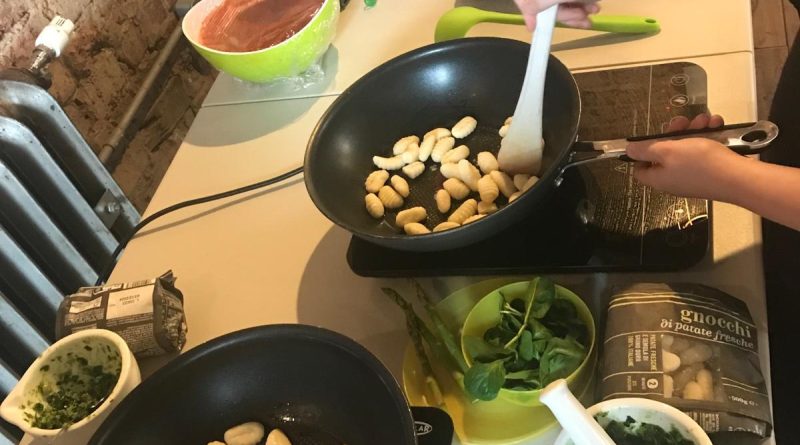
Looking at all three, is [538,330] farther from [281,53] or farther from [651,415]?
[281,53]

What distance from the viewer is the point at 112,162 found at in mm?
1363

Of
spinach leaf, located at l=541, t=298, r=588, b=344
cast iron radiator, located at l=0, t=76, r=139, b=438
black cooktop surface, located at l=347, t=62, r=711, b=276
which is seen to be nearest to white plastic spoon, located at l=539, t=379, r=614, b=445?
spinach leaf, located at l=541, t=298, r=588, b=344

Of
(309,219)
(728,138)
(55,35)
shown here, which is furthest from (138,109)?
(728,138)

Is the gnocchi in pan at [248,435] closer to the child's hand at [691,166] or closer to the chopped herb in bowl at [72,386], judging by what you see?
the chopped herb in bowl at [72,386]

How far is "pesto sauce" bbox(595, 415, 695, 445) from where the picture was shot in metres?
0.52

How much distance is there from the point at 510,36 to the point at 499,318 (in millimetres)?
489

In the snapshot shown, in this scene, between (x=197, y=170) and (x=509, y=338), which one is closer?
(x=509, y=338)

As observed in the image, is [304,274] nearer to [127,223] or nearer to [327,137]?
[327,137]

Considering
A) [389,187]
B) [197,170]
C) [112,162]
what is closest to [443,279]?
[389,187]

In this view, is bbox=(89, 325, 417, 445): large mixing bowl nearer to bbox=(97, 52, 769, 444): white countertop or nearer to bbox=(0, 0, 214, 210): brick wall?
bbox=(97, 52, 769, 444): white countertop

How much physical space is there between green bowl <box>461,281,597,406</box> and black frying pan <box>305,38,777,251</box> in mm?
124

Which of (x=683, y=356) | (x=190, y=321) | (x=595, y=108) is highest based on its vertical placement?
(x=190, y=321)

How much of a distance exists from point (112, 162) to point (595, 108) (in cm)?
91

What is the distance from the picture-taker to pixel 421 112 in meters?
0.90
